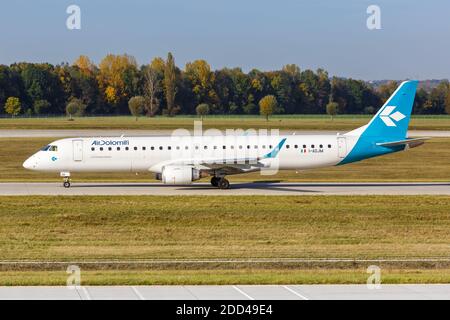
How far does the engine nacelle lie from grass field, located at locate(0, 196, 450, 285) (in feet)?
9.55

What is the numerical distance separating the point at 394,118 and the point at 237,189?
9.71 meters

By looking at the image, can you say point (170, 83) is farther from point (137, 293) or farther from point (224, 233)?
point (137, 293)

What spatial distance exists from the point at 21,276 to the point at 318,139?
92.7ft

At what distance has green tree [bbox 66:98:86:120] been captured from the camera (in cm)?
14725

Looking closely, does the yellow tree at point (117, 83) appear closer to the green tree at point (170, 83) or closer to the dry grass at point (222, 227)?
the green tree at point (170, 83)

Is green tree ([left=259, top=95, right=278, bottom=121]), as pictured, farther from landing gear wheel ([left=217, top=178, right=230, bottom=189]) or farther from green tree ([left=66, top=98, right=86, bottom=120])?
landing gear wheel ([left=217, top=178, right=230, bottom=189])

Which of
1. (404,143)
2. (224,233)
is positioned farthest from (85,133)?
(224,233)

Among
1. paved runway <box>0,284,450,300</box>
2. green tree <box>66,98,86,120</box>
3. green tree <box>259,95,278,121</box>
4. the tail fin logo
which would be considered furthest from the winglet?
green tree <box>259,95,278,121</box>

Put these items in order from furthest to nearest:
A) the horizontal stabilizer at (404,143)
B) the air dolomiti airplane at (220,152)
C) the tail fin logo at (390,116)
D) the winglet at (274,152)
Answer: the tail fin logo at (390,116)
the winglet at (274,152)
the air dolomiti airplane at (220,152)
the horizontal stabilizer at (404,143)

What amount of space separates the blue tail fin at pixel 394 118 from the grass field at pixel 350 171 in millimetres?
8361

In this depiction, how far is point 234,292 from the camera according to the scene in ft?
62.2

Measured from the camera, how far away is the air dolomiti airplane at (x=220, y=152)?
46.9 meters

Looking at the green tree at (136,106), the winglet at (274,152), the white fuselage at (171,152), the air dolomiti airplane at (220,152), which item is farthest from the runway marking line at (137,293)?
the green tree at (136,106)
